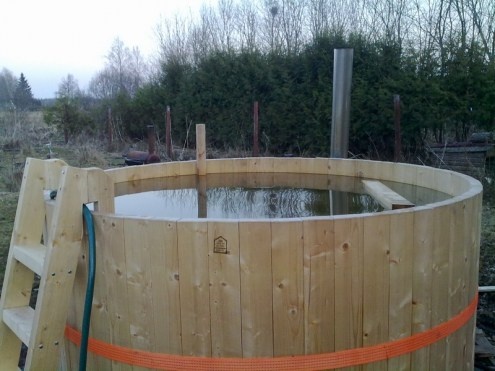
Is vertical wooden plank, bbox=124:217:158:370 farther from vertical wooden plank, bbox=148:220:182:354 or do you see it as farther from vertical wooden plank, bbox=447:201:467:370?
vertical wooden plank, bbox=447:201:467:370

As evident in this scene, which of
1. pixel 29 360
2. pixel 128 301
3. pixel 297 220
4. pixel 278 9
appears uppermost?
pixel 278 9

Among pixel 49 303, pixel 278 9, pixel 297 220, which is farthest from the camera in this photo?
pixel 278 9

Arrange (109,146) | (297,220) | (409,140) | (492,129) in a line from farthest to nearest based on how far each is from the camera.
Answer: (109,146) < (409,140) < (492,129) < (297,220)

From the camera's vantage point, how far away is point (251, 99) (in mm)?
11102

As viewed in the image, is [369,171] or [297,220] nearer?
[297,220]

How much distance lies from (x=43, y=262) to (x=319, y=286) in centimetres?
125

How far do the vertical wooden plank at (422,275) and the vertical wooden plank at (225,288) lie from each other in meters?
0.82

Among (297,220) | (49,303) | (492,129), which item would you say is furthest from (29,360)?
(492,129)

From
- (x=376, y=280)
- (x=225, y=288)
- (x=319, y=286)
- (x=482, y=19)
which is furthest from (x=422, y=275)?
(x=482, y=19)

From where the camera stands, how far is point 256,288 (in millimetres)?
2021

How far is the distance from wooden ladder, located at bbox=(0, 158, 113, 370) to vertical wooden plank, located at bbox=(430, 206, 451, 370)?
5.13 feet

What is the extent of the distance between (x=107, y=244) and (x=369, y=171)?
279 cm

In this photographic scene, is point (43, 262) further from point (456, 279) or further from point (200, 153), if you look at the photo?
point (200, 153)

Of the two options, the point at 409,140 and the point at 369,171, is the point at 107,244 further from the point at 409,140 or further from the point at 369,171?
the point at 409,140
